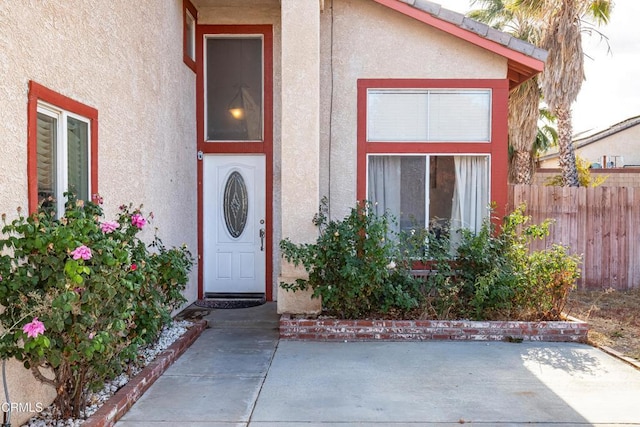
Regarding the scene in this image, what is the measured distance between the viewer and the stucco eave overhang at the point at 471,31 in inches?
310

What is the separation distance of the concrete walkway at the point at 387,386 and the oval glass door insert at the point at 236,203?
254 cm

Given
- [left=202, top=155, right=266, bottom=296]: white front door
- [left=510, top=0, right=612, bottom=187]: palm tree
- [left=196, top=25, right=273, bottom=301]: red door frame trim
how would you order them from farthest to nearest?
1. [left=510, top=0, right=612, bottom=187]: palm tree
2. [left=202, top=155, right=266, bottom=296]: white front door
3. [left=196, top=25, right=273, bottom=301]: red door frame trim

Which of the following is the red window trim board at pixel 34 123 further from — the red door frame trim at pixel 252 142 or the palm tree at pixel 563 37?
the palm tree at pixel 563 37

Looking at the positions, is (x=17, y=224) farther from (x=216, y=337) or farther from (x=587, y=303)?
(x=587, y=303)

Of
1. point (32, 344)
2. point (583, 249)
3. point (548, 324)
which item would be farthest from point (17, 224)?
point (583, 249)

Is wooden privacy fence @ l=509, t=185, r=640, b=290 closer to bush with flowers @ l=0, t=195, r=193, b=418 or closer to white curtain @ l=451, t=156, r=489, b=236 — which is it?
white curtain @ l=451, t=156, r=489, b=236

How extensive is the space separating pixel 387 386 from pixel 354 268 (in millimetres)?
1816

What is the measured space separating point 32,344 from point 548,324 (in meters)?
5.75

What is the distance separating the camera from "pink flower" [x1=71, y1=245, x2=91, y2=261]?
3717 millimetres

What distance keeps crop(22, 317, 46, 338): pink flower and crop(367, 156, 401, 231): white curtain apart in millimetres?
5582

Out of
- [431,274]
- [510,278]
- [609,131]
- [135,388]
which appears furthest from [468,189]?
[609,131]

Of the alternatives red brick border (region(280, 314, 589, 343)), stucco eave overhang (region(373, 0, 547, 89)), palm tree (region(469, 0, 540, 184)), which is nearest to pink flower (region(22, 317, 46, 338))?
red brick border (region(280, 314, 589, 343))

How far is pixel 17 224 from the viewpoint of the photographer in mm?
4098

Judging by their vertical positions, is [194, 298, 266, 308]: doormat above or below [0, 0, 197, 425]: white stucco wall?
below
